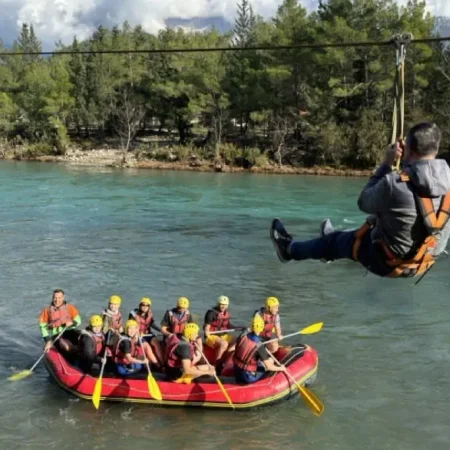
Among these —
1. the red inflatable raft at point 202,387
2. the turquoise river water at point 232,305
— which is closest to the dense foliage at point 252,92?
the turquoise river water at point 232,305

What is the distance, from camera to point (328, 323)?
40.8 ft

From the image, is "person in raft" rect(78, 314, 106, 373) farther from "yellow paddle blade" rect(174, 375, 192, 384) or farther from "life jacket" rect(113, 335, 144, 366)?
"yellow paddle blade" rect(174, 375, 192, 384)

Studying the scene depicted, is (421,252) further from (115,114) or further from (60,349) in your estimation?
(115,114)

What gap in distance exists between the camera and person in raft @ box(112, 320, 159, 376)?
902 cm

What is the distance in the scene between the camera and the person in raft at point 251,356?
8711 mm

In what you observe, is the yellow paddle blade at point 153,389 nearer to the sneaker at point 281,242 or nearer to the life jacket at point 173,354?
the life jacket at point 173,354

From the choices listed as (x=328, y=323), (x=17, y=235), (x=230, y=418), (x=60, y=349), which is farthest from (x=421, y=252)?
(x=17, y=235)

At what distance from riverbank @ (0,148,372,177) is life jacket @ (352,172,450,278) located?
1390 inches

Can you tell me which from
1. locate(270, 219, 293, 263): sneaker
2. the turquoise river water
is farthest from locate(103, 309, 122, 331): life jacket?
locate(270, 219, 293, 263): sneaker

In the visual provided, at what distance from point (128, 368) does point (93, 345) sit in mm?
627

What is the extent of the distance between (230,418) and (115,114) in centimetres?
4427

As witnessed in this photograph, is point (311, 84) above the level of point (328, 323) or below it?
above

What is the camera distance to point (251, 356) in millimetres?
8703

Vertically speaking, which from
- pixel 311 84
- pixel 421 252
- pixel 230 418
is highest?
pixel 311 84
